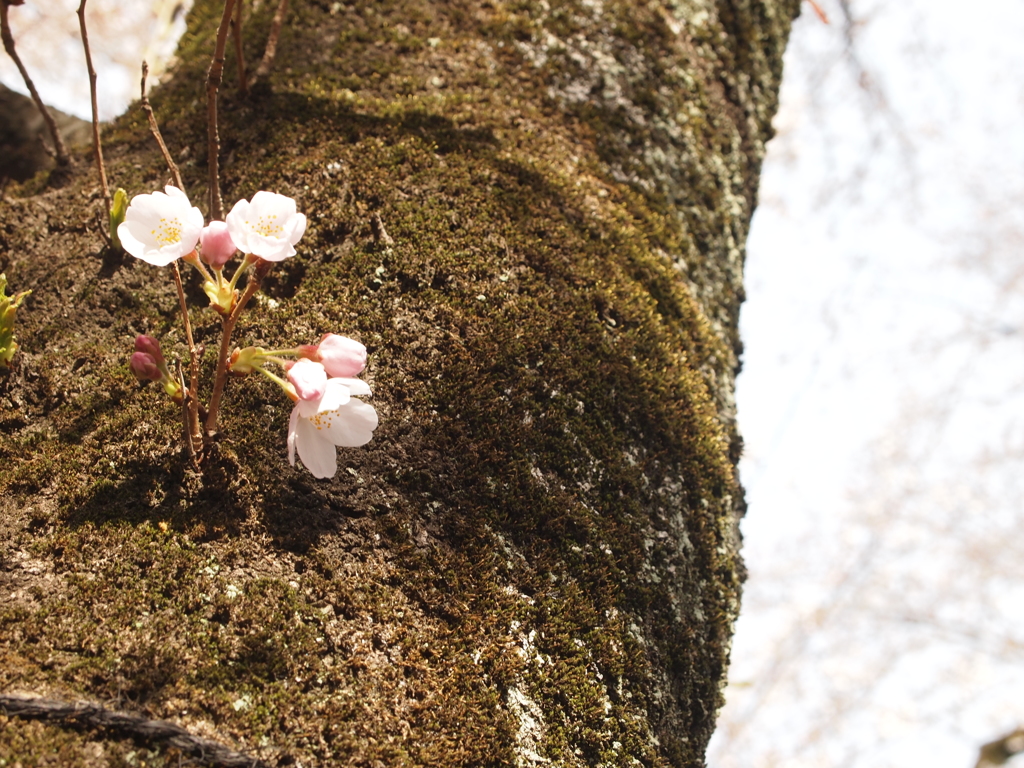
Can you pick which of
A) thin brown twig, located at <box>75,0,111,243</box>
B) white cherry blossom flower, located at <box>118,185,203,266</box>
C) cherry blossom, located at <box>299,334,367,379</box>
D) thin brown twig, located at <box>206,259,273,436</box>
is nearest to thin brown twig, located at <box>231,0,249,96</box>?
thin brown twig, located at <box>75,0,111,243</box>

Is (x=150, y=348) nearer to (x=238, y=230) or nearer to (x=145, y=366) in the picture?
(x=145, y=366)

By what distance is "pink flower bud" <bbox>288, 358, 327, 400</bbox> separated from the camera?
36.8 inches

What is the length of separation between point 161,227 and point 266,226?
0.18 m

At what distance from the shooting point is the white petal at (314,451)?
3.23 feet

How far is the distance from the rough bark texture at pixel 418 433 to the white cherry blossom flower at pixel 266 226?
0.23m

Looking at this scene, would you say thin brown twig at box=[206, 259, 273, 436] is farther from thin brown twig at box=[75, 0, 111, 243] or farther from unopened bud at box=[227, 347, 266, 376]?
thin brown twig at box=[75, 0, 111, 243]

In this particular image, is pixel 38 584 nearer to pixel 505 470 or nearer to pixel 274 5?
pixel 505 470

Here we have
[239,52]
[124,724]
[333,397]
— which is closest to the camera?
[124,724]

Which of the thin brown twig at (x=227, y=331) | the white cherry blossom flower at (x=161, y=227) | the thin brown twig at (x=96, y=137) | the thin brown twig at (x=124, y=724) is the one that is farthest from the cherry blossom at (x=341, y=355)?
the thin brown twig at (x=96, y=137)

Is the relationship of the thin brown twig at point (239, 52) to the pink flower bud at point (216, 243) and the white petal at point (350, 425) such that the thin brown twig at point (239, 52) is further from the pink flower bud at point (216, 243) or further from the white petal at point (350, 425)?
the white petal at point (350, 425)

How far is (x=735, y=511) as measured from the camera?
1578 mm

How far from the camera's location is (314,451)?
0.99 m

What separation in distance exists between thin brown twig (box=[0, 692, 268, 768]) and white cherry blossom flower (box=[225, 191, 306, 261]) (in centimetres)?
58

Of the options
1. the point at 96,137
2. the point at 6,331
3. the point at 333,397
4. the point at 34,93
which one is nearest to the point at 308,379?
the point at 333,397
